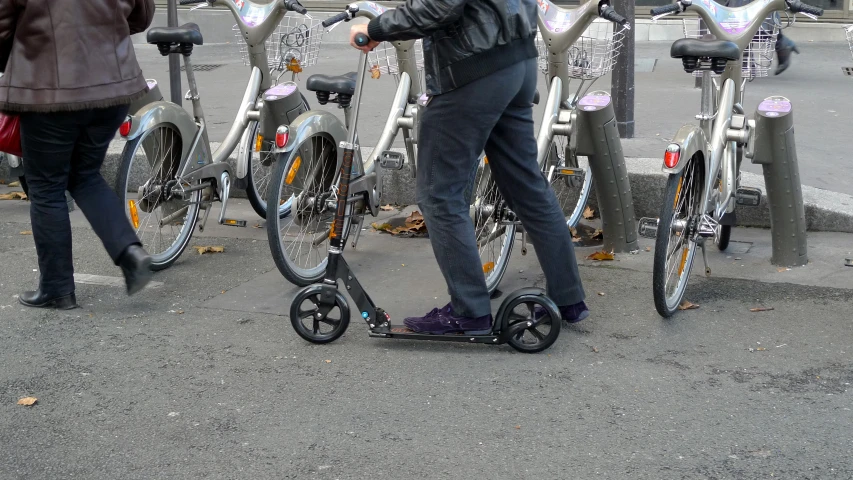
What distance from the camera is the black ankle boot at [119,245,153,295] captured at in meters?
4.77

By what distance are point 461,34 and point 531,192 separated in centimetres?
75

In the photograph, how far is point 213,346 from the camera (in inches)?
178

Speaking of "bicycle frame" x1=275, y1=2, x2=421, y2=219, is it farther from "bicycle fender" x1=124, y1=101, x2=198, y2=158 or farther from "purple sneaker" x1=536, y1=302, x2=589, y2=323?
"purple sneaker" x1=536, y1=302, x2=589, y2=323

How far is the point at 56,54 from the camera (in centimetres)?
458

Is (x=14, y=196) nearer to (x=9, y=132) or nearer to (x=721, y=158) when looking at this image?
(x=9, y=132)

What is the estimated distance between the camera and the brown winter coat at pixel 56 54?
4539 millimetres


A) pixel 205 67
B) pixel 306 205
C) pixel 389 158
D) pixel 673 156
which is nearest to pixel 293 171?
pixel 306 205

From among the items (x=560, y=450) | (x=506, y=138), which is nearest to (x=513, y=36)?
(x=506, y=138)

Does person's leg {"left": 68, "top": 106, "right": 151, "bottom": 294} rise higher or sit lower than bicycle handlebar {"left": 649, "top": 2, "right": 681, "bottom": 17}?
lower

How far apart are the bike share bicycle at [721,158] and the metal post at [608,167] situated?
49 centimetres

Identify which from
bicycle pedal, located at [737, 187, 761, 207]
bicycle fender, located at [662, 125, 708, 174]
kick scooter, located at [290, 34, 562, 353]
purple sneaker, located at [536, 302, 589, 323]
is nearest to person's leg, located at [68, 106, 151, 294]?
kick scooter, located at [290, 34, 562, 353]

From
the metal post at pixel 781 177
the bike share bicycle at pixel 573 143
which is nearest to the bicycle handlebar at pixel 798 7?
the metal post at pixel 781 177

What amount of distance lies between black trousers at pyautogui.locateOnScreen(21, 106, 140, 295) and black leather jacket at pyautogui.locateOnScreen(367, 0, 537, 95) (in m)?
1.51

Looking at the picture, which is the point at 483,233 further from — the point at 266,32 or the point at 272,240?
the point at 266,32
